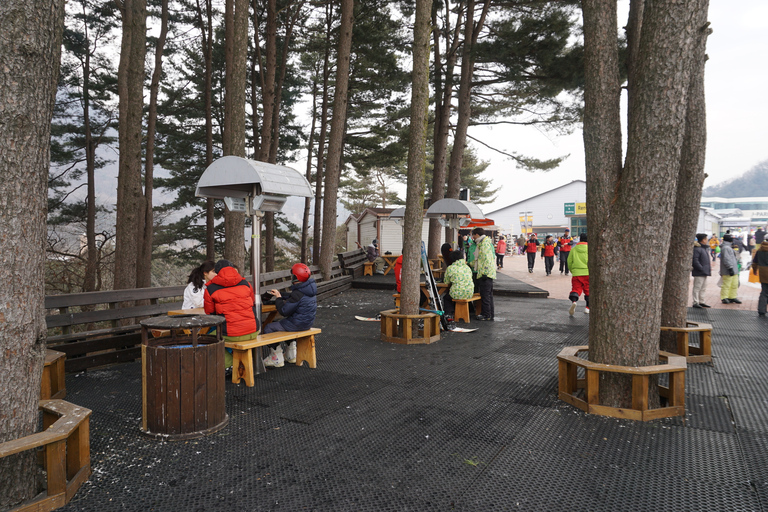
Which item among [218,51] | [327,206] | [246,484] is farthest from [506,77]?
[246,484]

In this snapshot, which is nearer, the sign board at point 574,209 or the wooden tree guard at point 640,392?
the wooden tree guard at point 640,392

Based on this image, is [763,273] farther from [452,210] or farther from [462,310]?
[452,210]

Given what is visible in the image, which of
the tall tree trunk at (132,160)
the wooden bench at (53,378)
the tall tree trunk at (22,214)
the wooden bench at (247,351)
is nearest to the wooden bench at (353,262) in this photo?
the tall tree trunk at (132,160)

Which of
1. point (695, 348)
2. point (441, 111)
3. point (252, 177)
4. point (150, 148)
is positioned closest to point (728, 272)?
point (695, 348)

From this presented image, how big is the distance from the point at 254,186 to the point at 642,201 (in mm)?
4266

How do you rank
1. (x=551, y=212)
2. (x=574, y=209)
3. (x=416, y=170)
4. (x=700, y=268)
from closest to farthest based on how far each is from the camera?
(x=416, y=170), (x=700, y=268), (x=574, y=209), (x=551, y=212)

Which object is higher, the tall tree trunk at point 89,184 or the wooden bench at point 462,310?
the tall tree trunk at point 89,184

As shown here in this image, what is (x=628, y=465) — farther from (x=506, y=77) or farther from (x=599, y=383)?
(x=506, y=77)

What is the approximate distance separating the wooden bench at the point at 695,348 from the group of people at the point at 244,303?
15.4 ft

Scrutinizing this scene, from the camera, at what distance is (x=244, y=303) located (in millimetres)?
5000

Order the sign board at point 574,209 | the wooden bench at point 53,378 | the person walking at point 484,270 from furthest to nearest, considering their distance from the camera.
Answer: the sign board at point 574,209 < the person walking at point 484,270 < the wooden bench at point 53,378

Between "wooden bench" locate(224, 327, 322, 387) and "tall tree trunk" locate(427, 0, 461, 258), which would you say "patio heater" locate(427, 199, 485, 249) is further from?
"wooden bench" locate(224, 327, 322, 387)

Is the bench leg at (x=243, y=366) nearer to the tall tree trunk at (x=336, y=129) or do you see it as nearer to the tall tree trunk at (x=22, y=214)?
the tall tree trunk at (x=22, y=214)

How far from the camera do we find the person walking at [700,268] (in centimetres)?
1037
